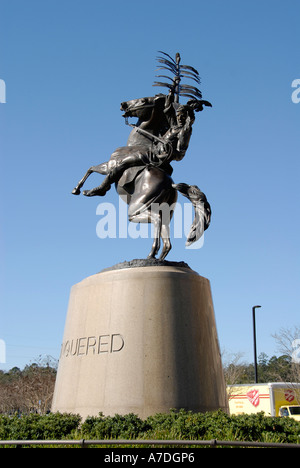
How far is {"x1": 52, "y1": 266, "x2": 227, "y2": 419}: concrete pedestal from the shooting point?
1004cm

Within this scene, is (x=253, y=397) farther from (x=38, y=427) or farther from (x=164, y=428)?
(x=38, y=427)

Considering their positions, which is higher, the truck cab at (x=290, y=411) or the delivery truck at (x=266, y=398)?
the delivery truck at (x=266, y=398)

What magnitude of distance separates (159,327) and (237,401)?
2333cm

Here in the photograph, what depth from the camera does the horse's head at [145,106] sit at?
13.8 m

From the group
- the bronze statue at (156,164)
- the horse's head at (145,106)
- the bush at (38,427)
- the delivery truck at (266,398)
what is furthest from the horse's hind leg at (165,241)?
the delivery truck at (266,398)

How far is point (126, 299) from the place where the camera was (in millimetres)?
10953

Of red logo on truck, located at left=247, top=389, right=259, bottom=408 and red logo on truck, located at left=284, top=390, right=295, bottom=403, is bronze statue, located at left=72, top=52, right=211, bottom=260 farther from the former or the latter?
red logo on truck, located at left=284, top=390, right=295, bottom=403

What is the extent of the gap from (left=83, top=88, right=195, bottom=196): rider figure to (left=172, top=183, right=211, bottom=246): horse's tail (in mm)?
906

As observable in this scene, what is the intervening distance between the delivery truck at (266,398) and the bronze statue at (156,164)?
19705mm

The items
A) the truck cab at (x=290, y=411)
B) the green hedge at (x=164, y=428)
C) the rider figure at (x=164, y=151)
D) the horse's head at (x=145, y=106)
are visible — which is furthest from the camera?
the truck cab at (x=290, y=411)

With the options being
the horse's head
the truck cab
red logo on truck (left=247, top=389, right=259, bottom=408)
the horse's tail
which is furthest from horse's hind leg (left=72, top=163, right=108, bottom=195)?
red logo on truck (left=247, top=389, right=259, bottom=408)

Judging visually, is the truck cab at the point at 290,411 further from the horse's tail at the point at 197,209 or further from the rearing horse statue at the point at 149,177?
the rearing horse statue at the point at 149,177

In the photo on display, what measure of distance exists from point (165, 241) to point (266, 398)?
2096 centimetres
